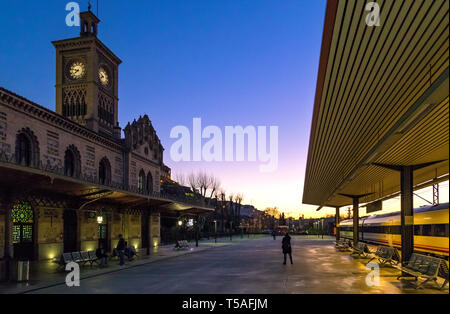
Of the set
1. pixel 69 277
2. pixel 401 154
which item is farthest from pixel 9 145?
pixel 401 154

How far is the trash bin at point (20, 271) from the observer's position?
1428 centimetres

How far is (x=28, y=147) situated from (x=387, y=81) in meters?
21.0

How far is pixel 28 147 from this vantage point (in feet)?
76.9

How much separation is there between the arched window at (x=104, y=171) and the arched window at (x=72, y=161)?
3.77 meters

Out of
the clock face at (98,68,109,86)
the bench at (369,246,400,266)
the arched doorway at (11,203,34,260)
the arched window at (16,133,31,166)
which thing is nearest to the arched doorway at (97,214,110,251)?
the arched doorway at (11,203,34,260)

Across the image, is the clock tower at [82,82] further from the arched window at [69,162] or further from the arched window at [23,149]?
the arched window at [23,149]

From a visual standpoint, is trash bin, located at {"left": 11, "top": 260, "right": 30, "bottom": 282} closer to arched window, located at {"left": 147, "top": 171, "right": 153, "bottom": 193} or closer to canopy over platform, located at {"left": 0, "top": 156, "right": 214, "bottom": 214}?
canopy over platform, located at {"left": 0, "top": 156, "right": 214, "bottom": 214}

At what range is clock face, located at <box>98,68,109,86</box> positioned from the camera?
4828cm

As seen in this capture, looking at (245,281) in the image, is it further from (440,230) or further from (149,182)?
(149,182)

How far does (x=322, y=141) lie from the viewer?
17.4 meters

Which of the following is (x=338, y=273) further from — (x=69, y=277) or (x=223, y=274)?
(x=69, y=277)

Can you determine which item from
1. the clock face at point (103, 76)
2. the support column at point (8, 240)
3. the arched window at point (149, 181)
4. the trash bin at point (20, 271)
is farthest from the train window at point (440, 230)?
the clock face at point (103, 76)

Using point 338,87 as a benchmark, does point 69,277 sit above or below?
below

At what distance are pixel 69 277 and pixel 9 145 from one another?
9.90m
